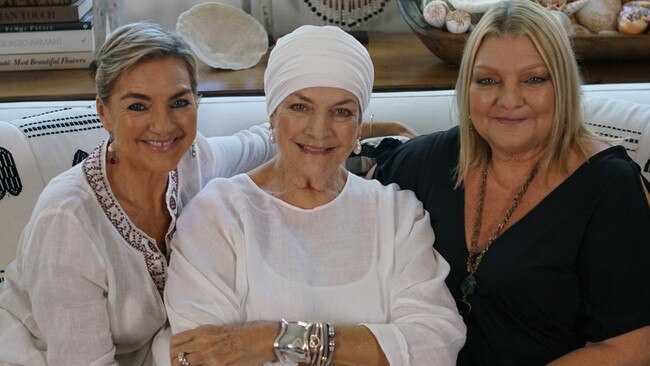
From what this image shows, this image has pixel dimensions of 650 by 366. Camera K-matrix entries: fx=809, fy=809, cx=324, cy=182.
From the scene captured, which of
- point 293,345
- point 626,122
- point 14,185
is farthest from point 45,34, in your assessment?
point 626,122

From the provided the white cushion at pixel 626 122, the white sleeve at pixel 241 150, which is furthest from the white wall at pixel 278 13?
the white cushion at pixel 626 122

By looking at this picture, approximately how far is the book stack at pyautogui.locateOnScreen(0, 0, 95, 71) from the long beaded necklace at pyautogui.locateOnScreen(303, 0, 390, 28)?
76 cm

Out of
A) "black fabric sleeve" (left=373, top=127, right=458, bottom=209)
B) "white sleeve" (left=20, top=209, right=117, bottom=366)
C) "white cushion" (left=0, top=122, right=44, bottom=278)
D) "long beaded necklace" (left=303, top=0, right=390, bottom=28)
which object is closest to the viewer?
"white sleeve" (left=20, top=209, right=117, bottom=366)

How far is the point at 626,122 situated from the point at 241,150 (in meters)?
0.99

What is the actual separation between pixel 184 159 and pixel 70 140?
359 millimetres

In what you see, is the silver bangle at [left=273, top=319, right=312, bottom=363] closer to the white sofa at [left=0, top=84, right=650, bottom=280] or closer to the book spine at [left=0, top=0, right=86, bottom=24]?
the white sofa at [left=0, top=84, right=650, bottom=280]

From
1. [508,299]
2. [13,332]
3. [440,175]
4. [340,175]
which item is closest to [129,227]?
[13,332]

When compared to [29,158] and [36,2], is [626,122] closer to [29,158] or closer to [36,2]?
[29,158]

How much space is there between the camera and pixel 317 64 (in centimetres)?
168

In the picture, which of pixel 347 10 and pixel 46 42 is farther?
pixel 347 10

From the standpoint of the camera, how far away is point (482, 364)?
1.80m

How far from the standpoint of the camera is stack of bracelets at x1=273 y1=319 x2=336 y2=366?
1580 mm

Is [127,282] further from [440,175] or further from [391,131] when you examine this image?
[391,131]

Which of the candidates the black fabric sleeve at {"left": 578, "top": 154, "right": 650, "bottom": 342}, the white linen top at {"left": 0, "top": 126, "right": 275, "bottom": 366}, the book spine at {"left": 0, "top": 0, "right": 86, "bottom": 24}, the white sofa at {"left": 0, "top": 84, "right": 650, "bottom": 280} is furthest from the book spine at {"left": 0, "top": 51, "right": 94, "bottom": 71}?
the black fabric sleeve at {"left": 578, "top": 154, "right": 650, "bottom": 342}
